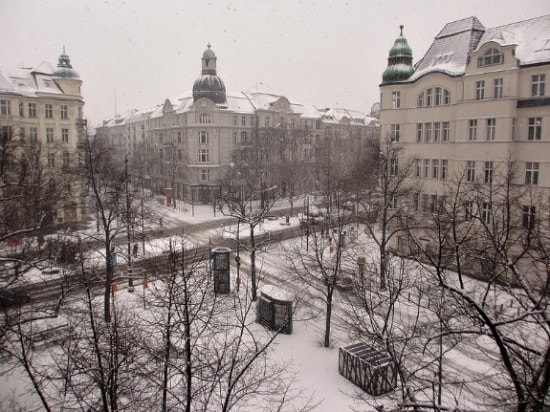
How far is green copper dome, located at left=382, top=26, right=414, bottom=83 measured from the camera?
30844 mm

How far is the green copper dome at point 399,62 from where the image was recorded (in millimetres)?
30844

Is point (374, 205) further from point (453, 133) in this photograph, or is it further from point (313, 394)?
point (313, 394)

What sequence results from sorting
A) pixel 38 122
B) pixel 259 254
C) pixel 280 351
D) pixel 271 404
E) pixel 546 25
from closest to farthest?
pixel 271 404, pixel 280 351, pixel 546 25, pixel 259 254, pixel 38 122

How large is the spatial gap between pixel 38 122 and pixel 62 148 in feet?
10.6

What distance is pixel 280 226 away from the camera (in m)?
41.7

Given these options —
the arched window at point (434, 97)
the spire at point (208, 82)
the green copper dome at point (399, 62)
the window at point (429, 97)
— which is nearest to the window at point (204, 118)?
the spire at point (208, 82)

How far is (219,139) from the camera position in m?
56.6

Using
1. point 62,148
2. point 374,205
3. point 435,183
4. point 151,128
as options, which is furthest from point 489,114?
point 151,128

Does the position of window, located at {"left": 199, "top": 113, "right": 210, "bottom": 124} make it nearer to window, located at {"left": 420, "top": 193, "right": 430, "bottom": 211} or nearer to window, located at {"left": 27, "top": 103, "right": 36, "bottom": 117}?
window, located at {"left": 27, "top": 103, "right": 36, "bottom": 117}

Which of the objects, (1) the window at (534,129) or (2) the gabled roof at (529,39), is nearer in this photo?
(2) the gabled roof at (529,39)

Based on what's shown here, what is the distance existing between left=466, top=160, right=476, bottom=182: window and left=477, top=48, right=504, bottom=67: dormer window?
18.6 ft

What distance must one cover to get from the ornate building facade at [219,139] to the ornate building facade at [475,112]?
73.1 feet

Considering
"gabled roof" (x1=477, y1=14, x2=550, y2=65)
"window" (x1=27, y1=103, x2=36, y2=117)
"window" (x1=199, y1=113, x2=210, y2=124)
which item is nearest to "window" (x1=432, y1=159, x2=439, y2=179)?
"gabled roof" (x1=477, y1=14, x2=550, y2=65)

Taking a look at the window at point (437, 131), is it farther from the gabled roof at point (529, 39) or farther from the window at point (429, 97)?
the gabled roof at point (529, 39)
